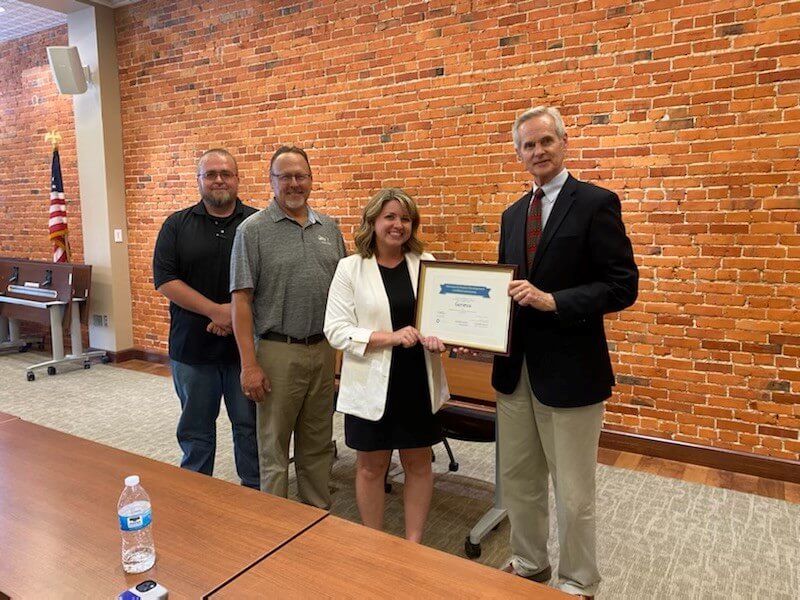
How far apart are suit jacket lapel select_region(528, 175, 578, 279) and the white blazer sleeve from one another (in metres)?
0.69

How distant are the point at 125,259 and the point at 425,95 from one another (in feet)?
12.7

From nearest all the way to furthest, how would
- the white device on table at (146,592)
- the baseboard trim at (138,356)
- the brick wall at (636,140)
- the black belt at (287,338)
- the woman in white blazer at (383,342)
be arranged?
the white device on table at (146,592) < the woman in white blazer at (383,342) < the black belt at (287,338) < the brick wall at (636,140) < the baseboard trim at (138,356)

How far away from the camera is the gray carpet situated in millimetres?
2246

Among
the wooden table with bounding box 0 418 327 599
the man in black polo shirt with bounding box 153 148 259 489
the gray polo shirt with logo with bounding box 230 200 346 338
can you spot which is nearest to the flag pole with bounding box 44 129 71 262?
the man in black polo shirt with bounding box 153 148 259 489

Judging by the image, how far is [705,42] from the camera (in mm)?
Answer: 3154

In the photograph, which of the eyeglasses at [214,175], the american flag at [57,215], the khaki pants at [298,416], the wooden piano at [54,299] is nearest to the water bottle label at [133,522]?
the khaki pants at [298,416]

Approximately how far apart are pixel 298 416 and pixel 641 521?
5.67 feet

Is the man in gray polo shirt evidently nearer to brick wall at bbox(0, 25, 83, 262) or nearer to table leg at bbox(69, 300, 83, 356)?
table leg at bbox(69, 300, 83, 356)

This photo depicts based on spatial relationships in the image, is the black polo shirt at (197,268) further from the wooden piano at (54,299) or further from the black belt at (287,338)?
the wooden piano at (54,299)

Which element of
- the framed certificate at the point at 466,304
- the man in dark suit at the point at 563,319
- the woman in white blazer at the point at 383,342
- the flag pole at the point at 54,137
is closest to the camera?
the man in dark suit at the point at 563,319

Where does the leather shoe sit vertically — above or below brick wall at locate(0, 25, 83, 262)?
below

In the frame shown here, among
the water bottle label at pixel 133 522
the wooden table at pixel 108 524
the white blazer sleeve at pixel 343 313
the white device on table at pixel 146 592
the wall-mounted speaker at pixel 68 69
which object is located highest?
the wall-mounted speaker at pixel 68 69

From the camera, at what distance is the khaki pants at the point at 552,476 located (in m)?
1.84

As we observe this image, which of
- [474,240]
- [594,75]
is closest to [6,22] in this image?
[474,240]
